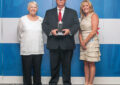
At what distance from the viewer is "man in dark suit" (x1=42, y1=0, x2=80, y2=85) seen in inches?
126

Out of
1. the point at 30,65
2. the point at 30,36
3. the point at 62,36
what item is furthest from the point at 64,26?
the point at 30,65

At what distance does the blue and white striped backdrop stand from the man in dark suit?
0.41 m

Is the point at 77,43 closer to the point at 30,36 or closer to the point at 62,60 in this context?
the point at 62,60

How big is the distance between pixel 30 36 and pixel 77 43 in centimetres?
91

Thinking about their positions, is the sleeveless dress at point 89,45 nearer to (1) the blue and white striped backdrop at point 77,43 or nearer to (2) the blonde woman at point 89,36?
(2) the blonde woman at point 89,36

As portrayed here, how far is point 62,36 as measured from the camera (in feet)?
10.6

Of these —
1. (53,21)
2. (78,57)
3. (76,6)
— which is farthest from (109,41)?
(53,21)

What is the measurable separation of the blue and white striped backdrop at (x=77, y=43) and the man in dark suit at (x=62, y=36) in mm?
406

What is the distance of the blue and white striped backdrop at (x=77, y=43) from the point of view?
12.1ft

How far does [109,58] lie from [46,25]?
130 centimetres

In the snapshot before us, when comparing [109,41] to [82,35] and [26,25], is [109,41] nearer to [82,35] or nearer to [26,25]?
[82,35]

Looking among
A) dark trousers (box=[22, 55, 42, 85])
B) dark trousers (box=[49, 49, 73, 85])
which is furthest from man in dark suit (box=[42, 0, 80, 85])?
dark trousers (box=[22, 55, 42, 85])

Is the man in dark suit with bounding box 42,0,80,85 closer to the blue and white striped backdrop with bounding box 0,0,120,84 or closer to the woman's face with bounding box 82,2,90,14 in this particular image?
the woman's face with bounding box 82,2,90,14

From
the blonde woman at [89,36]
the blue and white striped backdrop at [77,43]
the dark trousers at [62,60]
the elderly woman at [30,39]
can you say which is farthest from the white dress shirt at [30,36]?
the blonde woman at [89,36]
